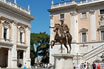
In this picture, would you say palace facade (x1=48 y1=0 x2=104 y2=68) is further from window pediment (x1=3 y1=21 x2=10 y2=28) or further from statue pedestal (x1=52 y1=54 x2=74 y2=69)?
statue pedestal (x1=52 y1=54 x2=74 y2=69)

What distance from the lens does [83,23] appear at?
123 feet

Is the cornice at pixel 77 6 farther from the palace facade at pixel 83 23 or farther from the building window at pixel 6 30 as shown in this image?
the building window at pixel 6 30

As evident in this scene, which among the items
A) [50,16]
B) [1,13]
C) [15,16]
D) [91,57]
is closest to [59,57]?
[91,57]

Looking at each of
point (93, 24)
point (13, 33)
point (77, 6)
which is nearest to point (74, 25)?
point (93, 24)

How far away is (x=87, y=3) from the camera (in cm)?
3672

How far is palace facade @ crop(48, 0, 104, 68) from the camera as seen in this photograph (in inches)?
1391

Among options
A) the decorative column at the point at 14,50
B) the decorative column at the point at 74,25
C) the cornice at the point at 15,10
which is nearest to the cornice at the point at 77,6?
the decorative column at the point at 74,25

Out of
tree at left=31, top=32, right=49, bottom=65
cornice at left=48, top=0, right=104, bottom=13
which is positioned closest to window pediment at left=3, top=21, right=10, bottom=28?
cornice at left=48, top=0, right=104, bottom=13

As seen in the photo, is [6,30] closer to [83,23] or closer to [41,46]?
[83,23]

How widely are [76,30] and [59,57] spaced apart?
72.9 feet

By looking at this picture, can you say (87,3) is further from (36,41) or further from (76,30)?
(36,41)

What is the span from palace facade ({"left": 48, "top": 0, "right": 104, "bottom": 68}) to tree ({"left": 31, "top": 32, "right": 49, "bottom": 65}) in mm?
18559

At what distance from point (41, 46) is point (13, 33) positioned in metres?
22.2

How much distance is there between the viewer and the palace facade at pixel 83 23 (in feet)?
116
